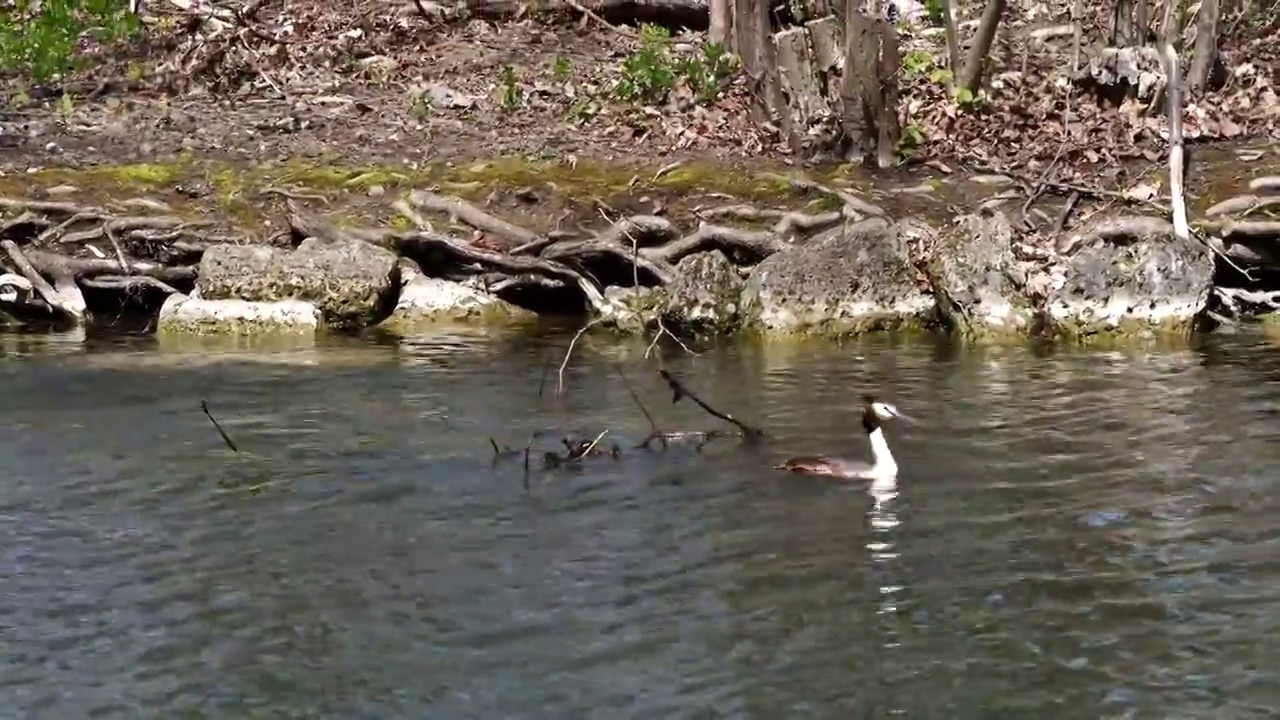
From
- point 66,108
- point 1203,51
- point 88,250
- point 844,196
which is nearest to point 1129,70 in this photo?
point 1203,51

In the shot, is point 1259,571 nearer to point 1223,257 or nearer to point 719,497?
point 719,497

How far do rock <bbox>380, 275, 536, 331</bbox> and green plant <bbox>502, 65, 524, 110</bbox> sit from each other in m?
4.79

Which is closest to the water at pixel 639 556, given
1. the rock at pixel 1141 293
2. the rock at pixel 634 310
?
the rock at pixel 1141 293

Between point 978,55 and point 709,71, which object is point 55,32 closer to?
point 709,71

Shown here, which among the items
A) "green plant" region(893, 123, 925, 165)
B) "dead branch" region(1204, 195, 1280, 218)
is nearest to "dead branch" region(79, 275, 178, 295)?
"green plant" region(893, 123, 925, 165)

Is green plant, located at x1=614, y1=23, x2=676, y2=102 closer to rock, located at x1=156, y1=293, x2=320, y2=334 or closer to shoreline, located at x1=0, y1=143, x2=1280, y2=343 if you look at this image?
shoreline, located at x1=0, y1=143, x2=1280, y2=343

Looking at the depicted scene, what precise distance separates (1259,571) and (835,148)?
12597 millimetres

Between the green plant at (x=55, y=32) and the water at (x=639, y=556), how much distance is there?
10.6m

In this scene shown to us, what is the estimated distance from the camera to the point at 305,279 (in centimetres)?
1823

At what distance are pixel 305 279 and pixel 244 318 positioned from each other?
74 cm

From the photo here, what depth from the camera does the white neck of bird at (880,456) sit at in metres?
10.8

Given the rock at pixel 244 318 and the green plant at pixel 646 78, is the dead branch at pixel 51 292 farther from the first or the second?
the green plant at pixel 646 78

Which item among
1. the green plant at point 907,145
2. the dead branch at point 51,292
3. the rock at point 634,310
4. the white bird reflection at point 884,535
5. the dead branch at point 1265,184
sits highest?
the green plant at point 907,145

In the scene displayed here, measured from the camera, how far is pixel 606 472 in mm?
11078
